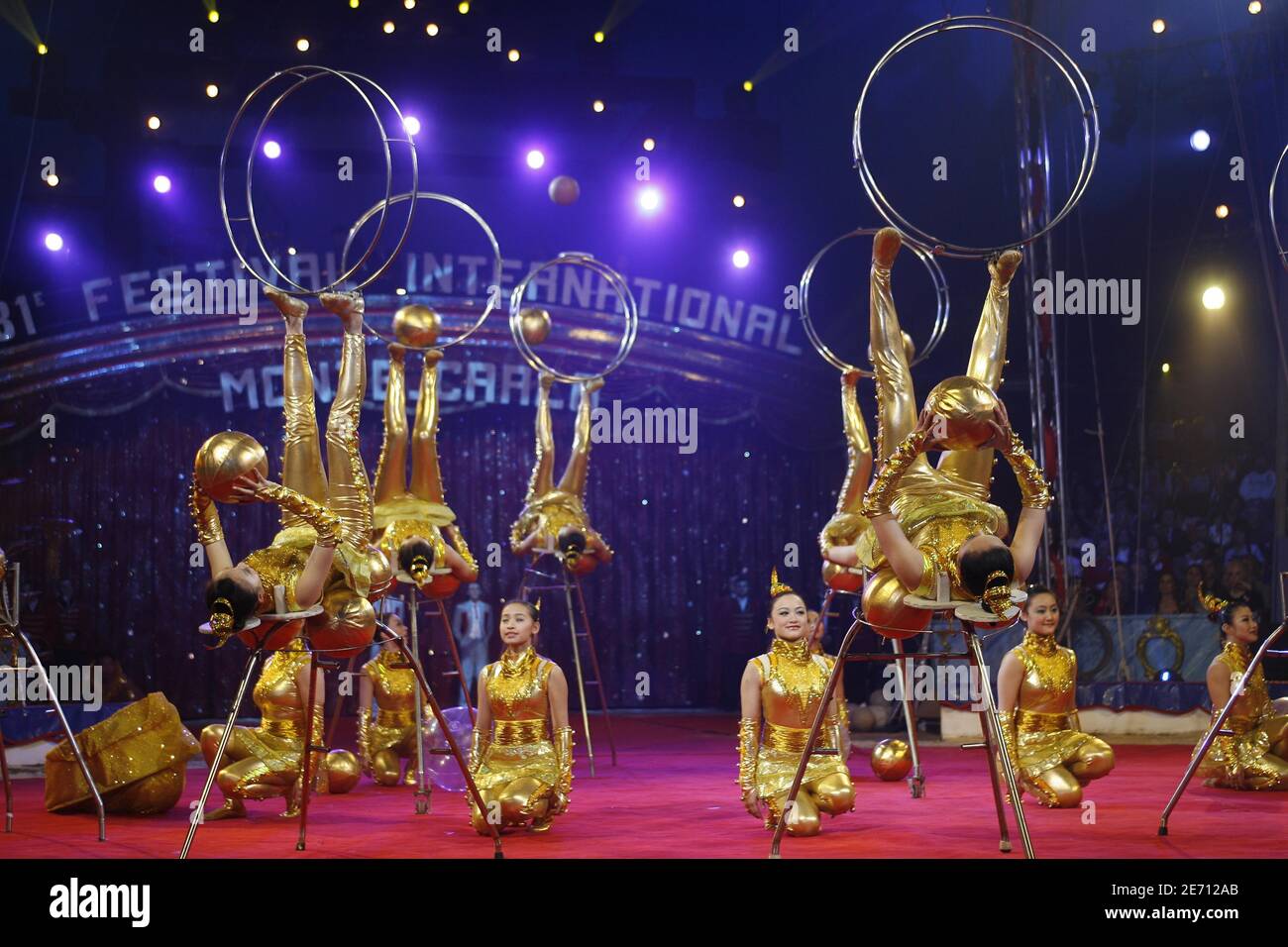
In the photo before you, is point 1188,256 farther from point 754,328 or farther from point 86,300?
point 86,300

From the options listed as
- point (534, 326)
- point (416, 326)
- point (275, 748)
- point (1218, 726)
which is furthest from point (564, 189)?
point (1218, 726)

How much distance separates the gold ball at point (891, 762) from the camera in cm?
636

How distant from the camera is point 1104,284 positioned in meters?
9.38

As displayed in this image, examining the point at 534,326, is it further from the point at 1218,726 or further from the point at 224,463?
the point at 1218,726

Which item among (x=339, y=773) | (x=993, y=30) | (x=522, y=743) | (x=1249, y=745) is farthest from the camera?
(x=339, y=773)

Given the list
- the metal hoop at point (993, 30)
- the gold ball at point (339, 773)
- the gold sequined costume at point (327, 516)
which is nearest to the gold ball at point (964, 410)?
the metal hoop at point (993, 30)

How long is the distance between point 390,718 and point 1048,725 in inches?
118

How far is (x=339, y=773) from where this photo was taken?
6.12 meters

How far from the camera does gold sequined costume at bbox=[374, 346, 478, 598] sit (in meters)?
6.25

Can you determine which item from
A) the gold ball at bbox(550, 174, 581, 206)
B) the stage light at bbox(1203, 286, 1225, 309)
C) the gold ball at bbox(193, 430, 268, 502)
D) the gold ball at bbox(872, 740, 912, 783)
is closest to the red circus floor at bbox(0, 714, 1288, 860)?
the gold ball at bbox(872, 740, 912, 783)

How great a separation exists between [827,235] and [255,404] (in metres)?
4.46

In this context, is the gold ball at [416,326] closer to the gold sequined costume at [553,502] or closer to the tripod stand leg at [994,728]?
the gold sequined costume at [553,502]

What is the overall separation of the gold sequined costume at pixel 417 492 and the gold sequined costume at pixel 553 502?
829 millimetres
